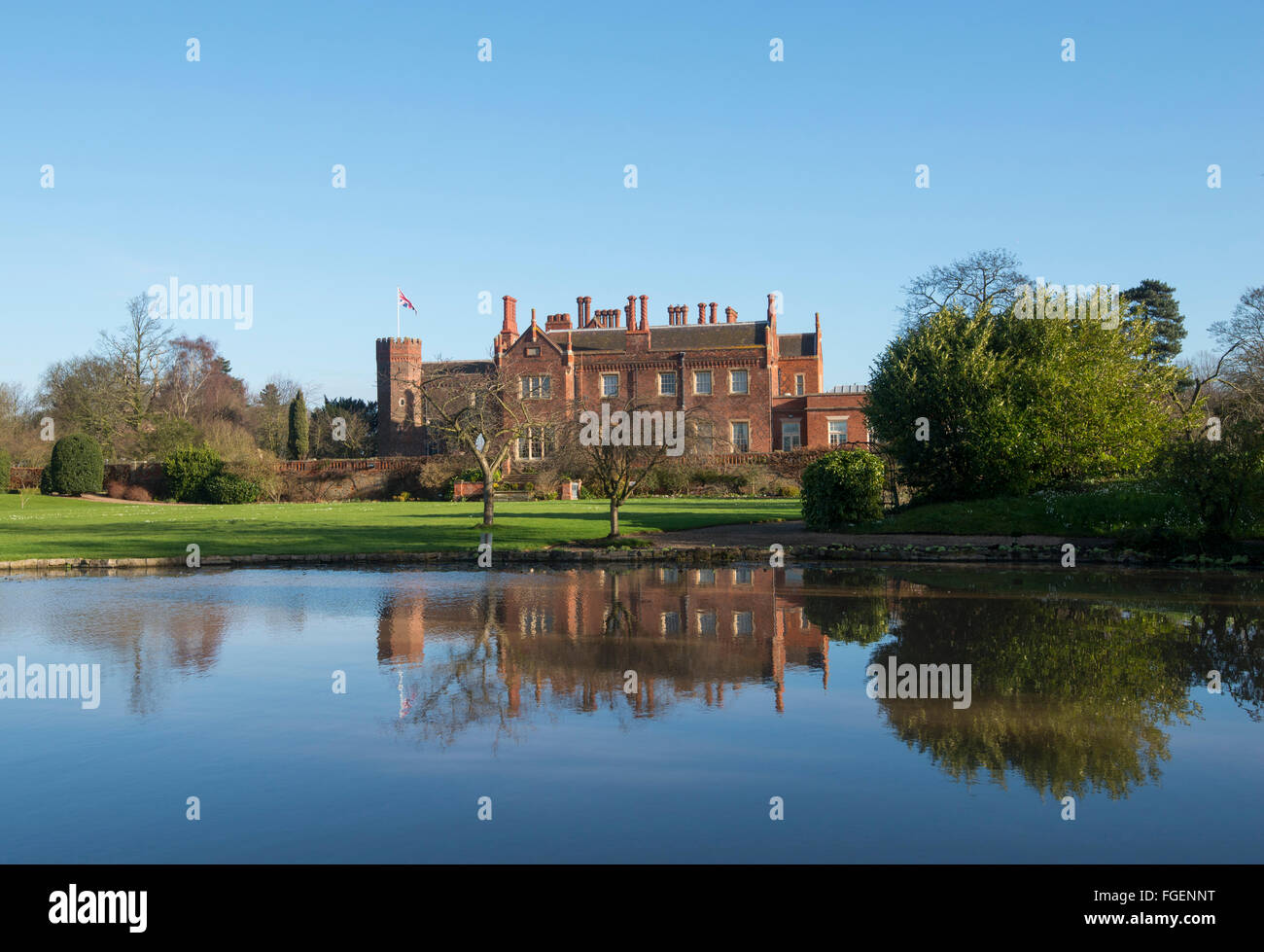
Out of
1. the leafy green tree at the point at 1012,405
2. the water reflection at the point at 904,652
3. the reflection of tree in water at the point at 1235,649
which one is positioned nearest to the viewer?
the water reflection at the point at 904,652

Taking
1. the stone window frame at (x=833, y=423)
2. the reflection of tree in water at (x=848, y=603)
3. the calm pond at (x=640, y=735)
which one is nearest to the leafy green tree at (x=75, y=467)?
the stone window frame at (x=833, y=423)

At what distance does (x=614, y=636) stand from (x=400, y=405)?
54.7 m

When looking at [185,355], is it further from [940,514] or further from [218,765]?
[218,765]

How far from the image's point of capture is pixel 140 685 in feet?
28.8

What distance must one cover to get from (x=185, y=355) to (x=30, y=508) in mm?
39745

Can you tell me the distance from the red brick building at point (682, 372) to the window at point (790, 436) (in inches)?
2.3

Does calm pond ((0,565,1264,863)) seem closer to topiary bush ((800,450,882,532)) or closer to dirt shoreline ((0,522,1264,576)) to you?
dirt shoreline ((0,522,1264,576))

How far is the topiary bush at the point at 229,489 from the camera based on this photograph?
152 feet

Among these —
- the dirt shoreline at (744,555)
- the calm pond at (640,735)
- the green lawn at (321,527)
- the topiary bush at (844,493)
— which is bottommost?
the calm pond at (640,735)

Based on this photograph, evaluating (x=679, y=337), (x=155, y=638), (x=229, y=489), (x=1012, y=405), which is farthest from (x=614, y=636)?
(x=679, y=337)

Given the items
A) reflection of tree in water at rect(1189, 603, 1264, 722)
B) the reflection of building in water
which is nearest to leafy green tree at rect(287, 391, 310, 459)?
the reflection of building in water

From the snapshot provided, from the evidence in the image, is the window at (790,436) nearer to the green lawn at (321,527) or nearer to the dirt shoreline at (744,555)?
the green lawn at (321,527)

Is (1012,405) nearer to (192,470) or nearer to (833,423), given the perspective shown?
(833,423)
